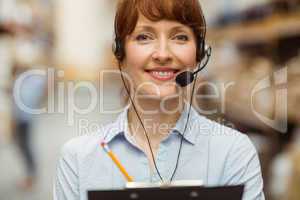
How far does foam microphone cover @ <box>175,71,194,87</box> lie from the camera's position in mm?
900

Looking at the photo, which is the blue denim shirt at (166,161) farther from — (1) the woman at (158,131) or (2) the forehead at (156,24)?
(2) the forehead at (156,24)

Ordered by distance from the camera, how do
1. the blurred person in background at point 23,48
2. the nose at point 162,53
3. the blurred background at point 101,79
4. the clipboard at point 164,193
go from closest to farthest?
the clipboard at point 164,193, the nose at point 162,53, the blurred background at point 101,79, the blurred person in background at point 23,48

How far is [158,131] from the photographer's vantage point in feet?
3.18

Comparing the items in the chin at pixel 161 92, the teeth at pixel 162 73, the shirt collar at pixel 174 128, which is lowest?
the shirt collar at pixel 174 128

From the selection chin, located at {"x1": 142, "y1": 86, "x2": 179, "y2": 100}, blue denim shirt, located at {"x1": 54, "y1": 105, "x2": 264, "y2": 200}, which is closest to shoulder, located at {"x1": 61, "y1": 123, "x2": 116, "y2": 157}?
blue denim shirt, located at {"x1": 54, "y1": 105, "x2": 264, "y2": 200}

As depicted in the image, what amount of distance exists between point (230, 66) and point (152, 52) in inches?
52.7

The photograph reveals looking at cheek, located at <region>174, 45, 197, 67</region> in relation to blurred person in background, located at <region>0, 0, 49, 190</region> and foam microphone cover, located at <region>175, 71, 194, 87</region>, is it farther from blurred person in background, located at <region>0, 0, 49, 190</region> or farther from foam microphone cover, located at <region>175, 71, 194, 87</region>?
blurred person in background, located at <region>0, 0, 49, 190</region>

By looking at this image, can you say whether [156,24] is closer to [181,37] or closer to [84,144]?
[181,37]

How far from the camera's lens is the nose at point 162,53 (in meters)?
0.87

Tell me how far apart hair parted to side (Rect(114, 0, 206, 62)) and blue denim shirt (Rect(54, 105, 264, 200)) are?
16cm

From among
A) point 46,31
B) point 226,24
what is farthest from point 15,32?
point 226,24

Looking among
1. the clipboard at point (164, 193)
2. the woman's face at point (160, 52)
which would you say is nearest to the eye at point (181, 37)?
the woman's face at point (160, 52)

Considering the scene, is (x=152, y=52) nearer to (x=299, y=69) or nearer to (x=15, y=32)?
(x=299, y=69)

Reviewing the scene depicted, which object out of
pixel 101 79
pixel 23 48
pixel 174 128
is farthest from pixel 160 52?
pixel 23 48
